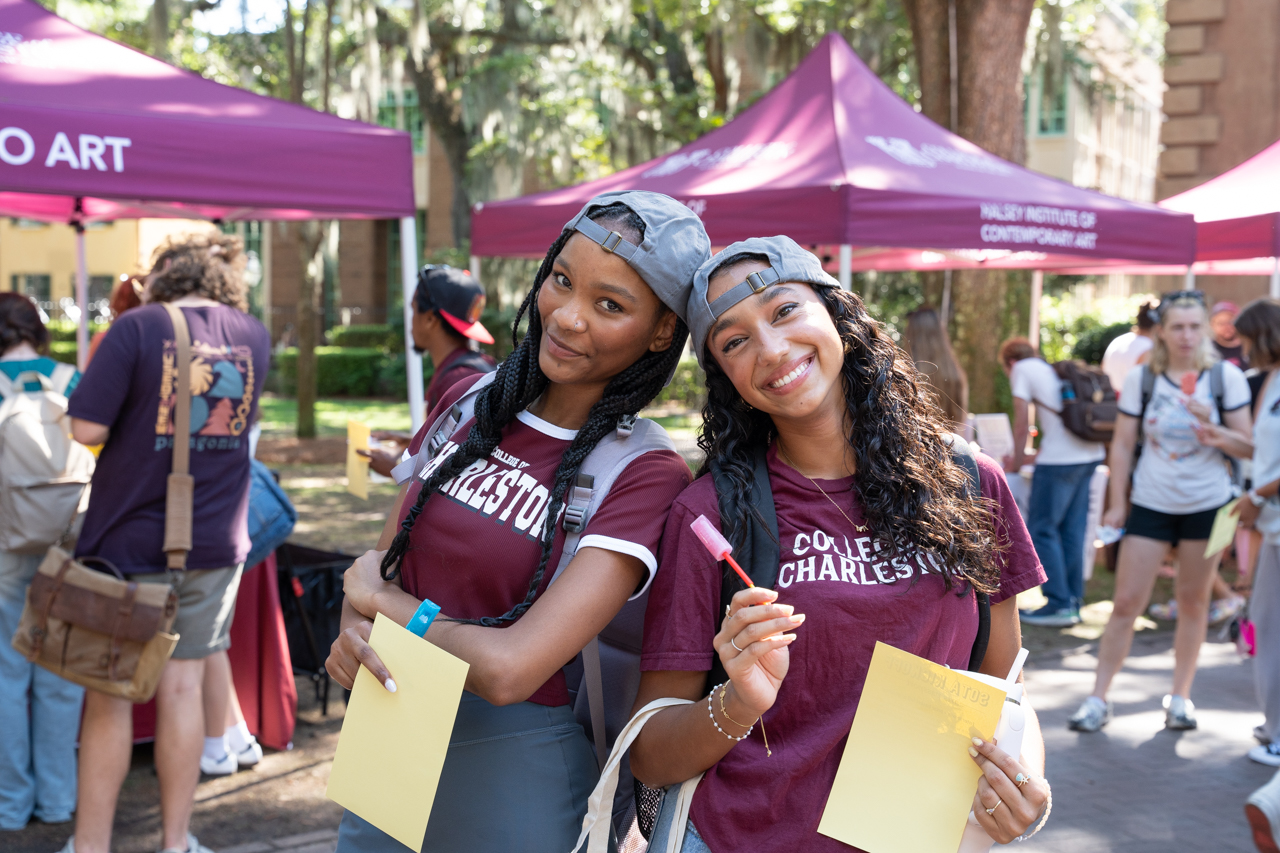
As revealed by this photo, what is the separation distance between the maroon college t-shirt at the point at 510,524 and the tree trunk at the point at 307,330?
1321cm

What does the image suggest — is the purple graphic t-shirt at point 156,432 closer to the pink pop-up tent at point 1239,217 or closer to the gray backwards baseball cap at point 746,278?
the gray backwards baseball cap at point 746,278

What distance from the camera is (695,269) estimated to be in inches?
72.1

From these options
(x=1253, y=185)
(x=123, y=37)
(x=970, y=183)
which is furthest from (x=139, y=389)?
(x=123, y=37)

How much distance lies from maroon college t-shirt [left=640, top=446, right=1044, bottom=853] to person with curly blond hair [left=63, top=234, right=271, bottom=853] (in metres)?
2.39

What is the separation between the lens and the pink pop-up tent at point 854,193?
5406 millimetres

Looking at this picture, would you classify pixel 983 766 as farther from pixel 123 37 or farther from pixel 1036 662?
pixel 123 37

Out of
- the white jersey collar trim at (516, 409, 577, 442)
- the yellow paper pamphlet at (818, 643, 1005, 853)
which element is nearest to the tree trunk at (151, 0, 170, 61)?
the white jersey collar trim at (516, 409, 577, 442)

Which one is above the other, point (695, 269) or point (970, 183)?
point (970, 183)

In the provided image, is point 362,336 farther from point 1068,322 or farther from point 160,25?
point 1068,322

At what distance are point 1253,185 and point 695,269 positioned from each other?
738 centimetres

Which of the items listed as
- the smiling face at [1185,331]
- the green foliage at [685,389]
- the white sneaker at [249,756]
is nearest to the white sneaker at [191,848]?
the white sneaker at [249,756]

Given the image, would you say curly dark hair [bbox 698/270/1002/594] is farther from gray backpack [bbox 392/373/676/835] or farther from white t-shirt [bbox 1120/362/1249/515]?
white t-shirt [bbox 1120/362/1249/515]

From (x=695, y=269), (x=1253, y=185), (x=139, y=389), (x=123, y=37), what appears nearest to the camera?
(x=695, y=269)

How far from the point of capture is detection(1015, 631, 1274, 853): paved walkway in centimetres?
413
